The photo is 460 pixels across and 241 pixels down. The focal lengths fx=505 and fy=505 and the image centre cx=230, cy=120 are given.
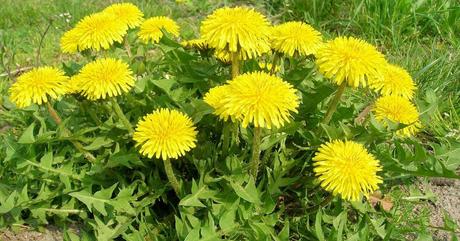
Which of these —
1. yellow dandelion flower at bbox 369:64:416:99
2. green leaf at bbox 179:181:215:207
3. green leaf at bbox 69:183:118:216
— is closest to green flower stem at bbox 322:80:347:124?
yellow dandelion flower at bbox 369:64:416:99

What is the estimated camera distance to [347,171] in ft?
5.67

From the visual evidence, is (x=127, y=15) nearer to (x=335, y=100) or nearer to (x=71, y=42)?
(x=71, y=42)

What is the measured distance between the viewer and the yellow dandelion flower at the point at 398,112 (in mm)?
2094

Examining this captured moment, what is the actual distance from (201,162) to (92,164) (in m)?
0.57

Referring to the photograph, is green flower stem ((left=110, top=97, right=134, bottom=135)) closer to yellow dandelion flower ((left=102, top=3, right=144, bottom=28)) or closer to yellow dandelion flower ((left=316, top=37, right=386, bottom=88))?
yellow dandelion flower ((left=102, top=3, right=144, bottom=28))

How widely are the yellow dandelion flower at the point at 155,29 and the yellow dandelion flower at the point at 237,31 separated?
591mm

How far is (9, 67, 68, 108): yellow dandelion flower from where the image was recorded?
6.68 feet

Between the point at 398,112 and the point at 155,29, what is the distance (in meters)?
1.22

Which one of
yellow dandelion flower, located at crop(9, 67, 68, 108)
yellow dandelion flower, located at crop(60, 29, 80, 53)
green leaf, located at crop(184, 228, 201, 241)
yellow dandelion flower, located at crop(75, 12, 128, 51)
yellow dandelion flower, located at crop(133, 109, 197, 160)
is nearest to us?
yellow dandelion flower, located at crop(133, 109, 197, 160)

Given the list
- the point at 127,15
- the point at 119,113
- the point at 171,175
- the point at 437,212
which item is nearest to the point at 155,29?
the point at 127,15

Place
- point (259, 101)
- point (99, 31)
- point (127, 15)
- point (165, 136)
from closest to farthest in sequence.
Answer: point (259, 101) < point (165, 136) < point (99, 31) < point (127, 15)

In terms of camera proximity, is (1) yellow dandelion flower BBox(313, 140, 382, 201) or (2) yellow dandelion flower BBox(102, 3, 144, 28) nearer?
(1) yellow dandelion flower BBox(313, 140, 382, 201)

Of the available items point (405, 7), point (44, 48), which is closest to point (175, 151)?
point (44, 48)

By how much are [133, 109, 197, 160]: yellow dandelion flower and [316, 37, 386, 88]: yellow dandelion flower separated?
1.84 feet
